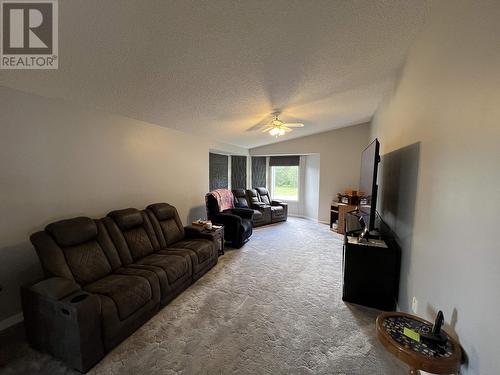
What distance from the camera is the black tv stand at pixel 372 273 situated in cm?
232

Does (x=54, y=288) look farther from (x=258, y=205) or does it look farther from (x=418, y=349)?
(x=258, y=205)

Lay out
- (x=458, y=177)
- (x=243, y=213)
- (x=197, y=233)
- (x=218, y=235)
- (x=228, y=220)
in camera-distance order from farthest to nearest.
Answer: (x=243, y=213), (x=228, y=220), (x=218, y=235), (x=197, y=233), (x=458, y=177)

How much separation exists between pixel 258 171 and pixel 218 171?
179 centimetres

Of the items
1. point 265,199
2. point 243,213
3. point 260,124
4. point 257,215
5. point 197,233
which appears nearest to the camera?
point 197,233

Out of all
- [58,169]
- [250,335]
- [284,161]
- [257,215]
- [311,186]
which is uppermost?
[284,161]

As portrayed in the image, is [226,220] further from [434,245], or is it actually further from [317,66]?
[434,245]

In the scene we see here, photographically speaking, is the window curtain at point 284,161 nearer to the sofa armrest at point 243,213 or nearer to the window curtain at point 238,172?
the window curtain at point 238,172

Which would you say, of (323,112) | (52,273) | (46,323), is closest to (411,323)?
(46,323)

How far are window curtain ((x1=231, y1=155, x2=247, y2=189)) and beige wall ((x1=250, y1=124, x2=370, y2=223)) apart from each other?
1632mm

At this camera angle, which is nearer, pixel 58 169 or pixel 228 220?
pixel 58 169

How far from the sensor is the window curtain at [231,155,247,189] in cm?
668

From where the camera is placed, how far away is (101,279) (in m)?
2.12

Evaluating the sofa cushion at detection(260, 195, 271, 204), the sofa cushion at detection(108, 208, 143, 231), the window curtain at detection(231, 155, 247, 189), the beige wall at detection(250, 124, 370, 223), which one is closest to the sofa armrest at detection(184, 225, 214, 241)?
Answer: the sofa cushion at detection(108, 208, 143, 231)

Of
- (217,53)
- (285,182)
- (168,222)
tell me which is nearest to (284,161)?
(285,182)
